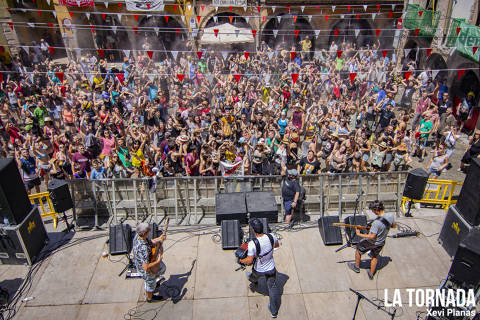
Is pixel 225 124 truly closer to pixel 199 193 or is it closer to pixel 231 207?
pixel 199 193

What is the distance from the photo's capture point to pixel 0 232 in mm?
6379

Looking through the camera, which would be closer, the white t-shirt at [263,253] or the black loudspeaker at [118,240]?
the white t-shirt at [263,253]

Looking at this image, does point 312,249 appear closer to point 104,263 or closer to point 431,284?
point 431,284

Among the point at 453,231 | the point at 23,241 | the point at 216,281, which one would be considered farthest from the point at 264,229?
the point at 23,241

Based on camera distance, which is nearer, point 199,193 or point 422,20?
point 199,193

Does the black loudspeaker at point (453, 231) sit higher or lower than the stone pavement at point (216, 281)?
higher

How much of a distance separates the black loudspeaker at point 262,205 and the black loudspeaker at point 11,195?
454cm

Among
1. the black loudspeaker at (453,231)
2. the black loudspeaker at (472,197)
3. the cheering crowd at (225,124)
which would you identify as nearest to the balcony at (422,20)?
the cheering crowd at (225,124)

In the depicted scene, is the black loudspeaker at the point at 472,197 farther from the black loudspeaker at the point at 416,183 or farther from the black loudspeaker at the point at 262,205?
the black loudspeaker at the point at 262,205

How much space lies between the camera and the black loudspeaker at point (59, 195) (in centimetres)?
700

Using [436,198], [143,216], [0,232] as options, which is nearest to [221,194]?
[143,216]

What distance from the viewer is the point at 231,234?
6.90m

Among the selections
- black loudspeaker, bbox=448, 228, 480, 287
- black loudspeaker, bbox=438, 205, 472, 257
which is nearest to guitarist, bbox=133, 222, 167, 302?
black loudspeaker, bbox=448, 228, 480, 287

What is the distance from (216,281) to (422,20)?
1916cm
